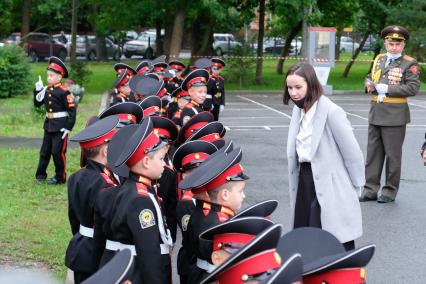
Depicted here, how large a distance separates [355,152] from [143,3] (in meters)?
26.6

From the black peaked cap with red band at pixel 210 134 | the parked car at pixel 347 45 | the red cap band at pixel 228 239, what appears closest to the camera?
the red cap band at pixel 228 239

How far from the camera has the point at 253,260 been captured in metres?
3.32

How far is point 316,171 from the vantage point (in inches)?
247

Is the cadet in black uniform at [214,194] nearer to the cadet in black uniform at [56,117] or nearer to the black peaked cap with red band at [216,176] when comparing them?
the black peaked cap with red band at [216,176]

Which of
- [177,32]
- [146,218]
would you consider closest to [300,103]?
[146,218]

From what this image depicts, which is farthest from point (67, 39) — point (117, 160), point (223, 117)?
point (117, 160)

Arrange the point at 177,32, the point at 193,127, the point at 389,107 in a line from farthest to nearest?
→ the point at 177,32
the point at 389,107
the point at 193,127

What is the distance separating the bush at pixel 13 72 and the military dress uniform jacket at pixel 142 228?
2198 cm

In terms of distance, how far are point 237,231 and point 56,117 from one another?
8.04 metres

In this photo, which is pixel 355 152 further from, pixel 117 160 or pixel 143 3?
pixel 143 3

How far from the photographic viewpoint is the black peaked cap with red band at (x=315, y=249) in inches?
140

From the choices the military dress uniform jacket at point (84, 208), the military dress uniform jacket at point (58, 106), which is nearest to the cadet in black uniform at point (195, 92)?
the military dress uniform jacket at point (58, 106)

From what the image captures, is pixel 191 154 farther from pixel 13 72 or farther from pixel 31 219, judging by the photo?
pixel 13 72

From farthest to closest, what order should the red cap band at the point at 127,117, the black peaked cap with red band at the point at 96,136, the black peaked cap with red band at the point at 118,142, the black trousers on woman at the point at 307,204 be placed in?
1. the red cap band at the point at 127,117
2. the black trousers on woman at the point at 307,204
3. the black peaked cap with red band at the point at 96,136
4. the black peaked cap with red band at the point at 118,142
